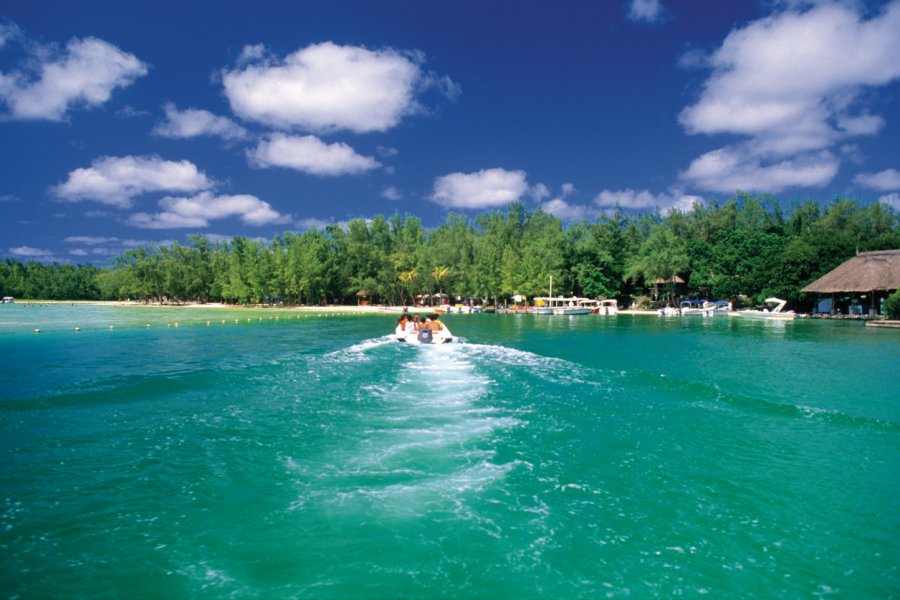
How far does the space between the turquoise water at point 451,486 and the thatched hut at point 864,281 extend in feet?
108

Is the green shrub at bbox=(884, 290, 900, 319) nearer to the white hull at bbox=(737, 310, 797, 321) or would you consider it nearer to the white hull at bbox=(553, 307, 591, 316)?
the white hull at bbox=(737, 310, 797, 321)

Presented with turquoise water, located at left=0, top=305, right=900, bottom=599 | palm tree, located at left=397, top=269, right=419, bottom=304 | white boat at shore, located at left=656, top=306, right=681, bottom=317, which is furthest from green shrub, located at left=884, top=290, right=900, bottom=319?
palm tree, located at left=397, top=269, right=419, bottom=304

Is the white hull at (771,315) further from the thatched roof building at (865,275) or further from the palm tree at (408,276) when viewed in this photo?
the palm tree at (408,276)

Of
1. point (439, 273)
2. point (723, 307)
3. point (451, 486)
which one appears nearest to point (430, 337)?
point (451, 486)

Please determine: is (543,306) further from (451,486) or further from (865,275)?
(451,486)

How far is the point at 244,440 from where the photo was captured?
33.9 feet

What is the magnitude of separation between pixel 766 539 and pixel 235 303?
322 feet

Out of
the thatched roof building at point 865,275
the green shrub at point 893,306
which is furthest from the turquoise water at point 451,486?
the thatched roof building at point 865,275

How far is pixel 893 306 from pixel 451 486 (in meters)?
45.5

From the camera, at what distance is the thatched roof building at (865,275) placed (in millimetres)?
42219

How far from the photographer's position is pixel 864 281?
43031mm

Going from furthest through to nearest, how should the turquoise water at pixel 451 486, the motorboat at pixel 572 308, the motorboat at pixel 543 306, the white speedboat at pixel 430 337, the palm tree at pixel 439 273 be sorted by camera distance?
1. the palm tree at pixel 439 273
2. the motorboat at pixel 572 308
3. the motorboat at pixel 543 306
4. the white speedboat at pixel 430 337
5. the turquoise water at pixel 451 486

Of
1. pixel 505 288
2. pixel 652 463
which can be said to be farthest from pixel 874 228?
pixel 652 463

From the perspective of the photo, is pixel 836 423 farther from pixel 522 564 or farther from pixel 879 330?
pixel 879 330
